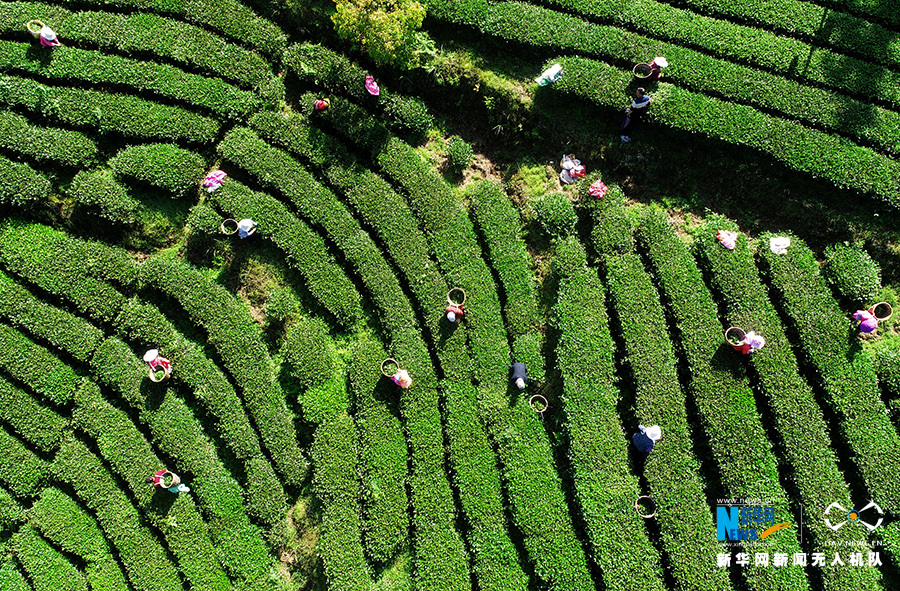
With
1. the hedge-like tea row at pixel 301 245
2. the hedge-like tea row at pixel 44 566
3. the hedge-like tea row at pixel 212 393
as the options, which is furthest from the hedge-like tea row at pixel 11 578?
the hedge-like tea row at pixel 301 245

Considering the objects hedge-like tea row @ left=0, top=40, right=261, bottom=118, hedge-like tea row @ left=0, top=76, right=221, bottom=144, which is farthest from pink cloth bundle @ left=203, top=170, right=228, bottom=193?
hedge-like tea row @ left=0, top=40, right=261, bottom=118

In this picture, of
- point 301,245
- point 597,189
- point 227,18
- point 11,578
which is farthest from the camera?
point 227,18

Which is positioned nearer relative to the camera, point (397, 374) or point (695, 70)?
point (397, 374)

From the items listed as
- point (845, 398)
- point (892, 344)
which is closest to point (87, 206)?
point (845, 398)

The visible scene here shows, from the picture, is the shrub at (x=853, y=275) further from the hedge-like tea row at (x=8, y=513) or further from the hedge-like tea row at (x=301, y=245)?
the hedge-like tea row at (x=8, y=513)

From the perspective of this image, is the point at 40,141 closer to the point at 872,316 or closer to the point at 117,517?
the point at 117,517

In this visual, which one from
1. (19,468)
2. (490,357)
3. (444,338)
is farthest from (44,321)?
(490,357)

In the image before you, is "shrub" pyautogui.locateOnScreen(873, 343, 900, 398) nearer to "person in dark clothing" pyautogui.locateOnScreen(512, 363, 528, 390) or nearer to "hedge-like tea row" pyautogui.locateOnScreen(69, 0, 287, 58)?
"person in dark clothing" pyautogui.locateOnScreen(512, 363, 528, 390)
